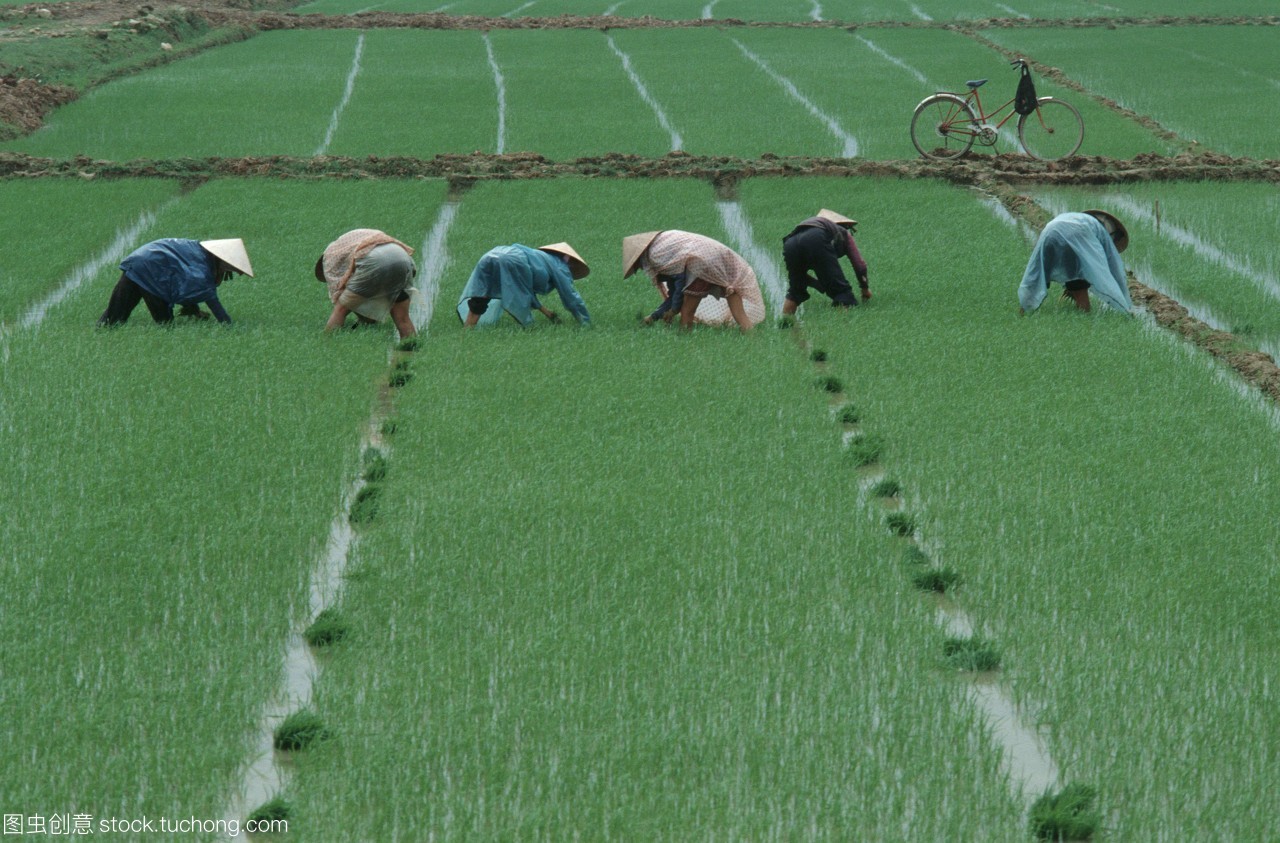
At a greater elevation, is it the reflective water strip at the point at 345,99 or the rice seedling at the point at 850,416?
the rice seedling at the point at 850,416

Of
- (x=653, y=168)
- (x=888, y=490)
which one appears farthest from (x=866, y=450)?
(x=653, y=168)

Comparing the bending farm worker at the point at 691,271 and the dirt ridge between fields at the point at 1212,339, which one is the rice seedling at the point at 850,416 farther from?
the dirt ridge between fields at the point at 1212,339

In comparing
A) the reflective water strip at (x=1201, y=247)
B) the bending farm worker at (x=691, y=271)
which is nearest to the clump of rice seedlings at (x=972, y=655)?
the bending farm worker at (x=691, y=271)

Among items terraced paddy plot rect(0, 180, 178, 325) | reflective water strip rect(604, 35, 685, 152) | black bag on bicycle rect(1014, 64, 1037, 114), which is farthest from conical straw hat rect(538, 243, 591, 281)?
black bag on bicycle rect(1014, 64, 1037, 114)

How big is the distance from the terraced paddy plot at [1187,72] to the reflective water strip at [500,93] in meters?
6.98

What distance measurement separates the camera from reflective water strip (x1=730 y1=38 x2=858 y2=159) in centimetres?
1350

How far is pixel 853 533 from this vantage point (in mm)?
5297

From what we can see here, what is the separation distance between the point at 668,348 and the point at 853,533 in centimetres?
277

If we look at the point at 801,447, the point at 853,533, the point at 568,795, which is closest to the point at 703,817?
the point at 568,795

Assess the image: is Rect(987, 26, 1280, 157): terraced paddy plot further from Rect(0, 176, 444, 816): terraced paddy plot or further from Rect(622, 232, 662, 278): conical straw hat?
Rect(0, 176, 444, 816): terraced paddy plot

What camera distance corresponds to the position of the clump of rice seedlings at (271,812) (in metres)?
3.50

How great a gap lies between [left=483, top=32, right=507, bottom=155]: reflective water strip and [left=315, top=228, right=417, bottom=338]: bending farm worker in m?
5.51

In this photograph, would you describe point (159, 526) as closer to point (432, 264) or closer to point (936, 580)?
point (936, 580)

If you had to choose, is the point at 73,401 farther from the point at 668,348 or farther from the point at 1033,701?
the point at 1033,701
